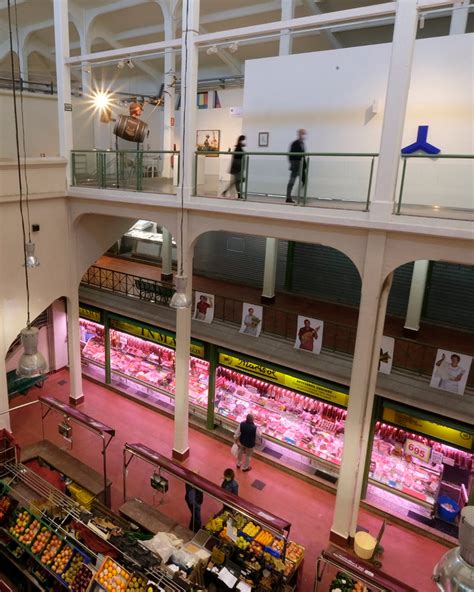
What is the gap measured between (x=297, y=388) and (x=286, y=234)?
146 inches

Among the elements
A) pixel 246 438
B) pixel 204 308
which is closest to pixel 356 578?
pixel 246 438

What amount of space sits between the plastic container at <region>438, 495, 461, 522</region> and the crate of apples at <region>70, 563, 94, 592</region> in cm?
612

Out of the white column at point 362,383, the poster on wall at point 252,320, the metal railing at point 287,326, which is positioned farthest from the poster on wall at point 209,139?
the white column at point 362,383

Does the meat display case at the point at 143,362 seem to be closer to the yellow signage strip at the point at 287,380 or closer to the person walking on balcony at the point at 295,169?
the yellow signage strip at the point at 287,380

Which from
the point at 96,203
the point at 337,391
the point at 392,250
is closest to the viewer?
the point at 392,250

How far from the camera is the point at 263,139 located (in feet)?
33.6

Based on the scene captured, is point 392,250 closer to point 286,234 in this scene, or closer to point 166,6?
point 286,234

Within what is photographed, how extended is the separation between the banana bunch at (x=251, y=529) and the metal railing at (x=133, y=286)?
265 inches

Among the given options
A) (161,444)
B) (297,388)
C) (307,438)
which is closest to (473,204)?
(297,388)

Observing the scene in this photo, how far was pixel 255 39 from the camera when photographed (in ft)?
23.7

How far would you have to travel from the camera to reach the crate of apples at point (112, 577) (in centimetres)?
527

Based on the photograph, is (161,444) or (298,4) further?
(298,4)

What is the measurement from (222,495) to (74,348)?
19.7 feet

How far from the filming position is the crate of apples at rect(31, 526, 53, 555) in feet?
20.3
